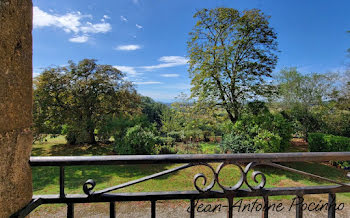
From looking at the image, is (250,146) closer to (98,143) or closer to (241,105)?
(241,105)

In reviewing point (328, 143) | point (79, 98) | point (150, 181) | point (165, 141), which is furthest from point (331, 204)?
point (79, 98)

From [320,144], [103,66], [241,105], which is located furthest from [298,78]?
[103,66]

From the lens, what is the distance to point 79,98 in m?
9.01

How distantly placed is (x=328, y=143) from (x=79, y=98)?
11.7 metres

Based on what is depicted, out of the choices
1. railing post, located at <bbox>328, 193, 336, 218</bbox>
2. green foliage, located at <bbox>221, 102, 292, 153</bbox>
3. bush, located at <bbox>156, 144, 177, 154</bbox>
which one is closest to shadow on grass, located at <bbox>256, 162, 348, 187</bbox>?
green foliage, located at <bbox>221, 102, 292, 153</bbox>

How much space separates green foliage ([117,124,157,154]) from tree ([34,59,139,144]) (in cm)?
304

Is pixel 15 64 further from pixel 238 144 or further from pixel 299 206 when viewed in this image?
pixel 238 144

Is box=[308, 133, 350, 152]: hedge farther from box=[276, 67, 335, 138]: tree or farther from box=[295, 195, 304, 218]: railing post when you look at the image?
box=[295, 195, 304, 218]: railing post

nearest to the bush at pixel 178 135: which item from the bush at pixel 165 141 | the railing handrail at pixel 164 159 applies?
the bush at pixel 165 141

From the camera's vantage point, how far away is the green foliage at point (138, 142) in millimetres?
6793

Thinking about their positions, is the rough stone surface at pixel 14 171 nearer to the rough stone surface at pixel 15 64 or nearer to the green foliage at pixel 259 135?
the rough stone surface at pixel 15 64

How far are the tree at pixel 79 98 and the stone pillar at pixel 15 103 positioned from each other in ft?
29.4

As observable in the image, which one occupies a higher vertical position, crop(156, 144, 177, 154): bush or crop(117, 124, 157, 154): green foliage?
crop(117, 124, 157, 154): green foliage

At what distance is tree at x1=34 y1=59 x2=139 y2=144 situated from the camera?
28.6 ft
